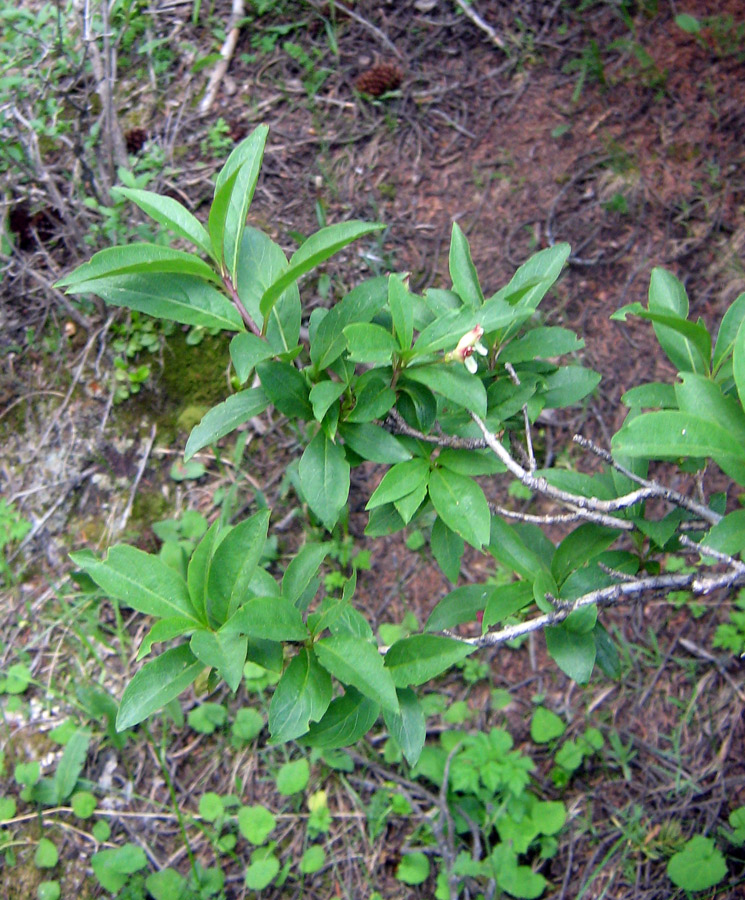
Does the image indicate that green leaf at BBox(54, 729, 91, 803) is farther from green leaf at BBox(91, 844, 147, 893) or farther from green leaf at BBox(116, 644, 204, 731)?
green leaf at BBox(116, 644, 204, 731)

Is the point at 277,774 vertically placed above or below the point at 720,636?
below

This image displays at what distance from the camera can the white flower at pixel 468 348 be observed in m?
1.08

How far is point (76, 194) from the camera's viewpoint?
2801 millimetres

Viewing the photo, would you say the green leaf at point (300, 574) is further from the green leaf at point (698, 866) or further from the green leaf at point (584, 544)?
the green leaf at point (698, 866)

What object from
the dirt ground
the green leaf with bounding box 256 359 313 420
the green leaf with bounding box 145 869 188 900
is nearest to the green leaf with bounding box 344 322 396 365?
the green leaf with bounding box 256 359 313 420

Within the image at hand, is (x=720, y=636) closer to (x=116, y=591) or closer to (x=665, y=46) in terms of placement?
(x=116, y=591)

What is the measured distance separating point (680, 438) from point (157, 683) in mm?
Result: 866

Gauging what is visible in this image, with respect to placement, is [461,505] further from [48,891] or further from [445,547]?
[48,891]

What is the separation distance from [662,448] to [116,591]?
85 cm

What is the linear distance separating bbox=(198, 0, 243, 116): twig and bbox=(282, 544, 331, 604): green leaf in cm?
248

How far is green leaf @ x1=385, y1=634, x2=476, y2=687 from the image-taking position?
113cm

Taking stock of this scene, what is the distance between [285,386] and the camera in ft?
3.81

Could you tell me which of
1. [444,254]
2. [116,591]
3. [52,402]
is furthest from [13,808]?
[444,254]

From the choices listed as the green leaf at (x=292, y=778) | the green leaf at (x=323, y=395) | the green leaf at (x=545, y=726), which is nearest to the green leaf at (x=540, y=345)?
the green leaf at (x=323, y=395)
